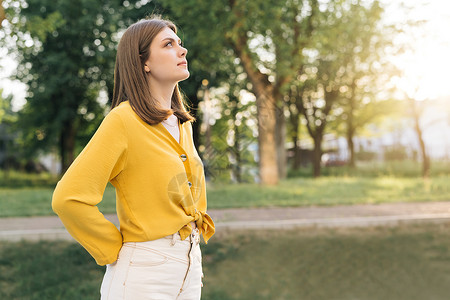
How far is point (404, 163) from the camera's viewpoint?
31125mm

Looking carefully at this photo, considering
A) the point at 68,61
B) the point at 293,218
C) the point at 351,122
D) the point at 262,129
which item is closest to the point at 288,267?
the point at 293,218

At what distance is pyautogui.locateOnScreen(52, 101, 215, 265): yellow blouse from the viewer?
66.7 inches

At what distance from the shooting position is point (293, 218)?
352 inches

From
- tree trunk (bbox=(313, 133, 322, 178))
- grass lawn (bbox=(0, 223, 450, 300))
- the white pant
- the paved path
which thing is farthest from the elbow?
tree trunk (bbox=(313, 133, 322, 178))

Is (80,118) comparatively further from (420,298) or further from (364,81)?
(420,298)

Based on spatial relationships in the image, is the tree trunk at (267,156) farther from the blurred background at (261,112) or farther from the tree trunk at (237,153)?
the tree trunk at (237,153)

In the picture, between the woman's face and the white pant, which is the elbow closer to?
the white pant

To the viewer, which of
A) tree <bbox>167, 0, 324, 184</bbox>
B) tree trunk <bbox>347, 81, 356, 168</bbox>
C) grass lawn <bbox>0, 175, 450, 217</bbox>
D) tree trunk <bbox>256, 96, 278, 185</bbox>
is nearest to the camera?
grass lawn <bbox>0, 175, 450, 217</bbox>

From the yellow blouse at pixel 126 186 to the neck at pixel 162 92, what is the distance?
16 cm

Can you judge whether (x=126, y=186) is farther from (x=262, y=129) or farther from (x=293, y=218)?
(x=262, y=129)

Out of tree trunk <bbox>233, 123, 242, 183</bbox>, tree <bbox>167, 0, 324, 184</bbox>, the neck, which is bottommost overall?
tree trunk <bbox>233, 123, 242, 183</bbox>

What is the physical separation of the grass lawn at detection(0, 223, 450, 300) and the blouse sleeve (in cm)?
450

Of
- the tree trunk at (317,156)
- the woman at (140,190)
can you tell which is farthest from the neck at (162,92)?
the tree trunk at (317,156)

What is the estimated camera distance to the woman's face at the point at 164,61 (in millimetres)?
1961
